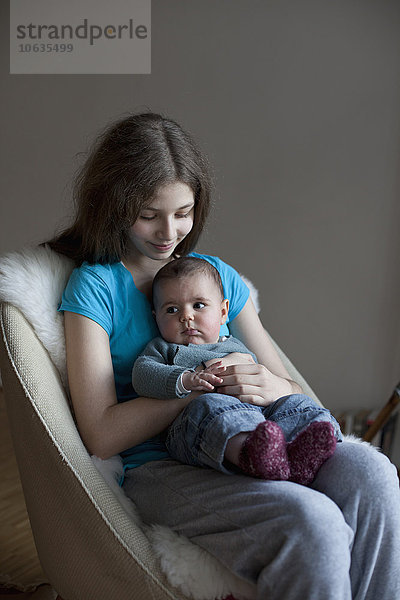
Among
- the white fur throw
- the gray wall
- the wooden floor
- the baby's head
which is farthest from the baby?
the gray wall

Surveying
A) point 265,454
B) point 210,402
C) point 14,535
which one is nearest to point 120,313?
point 210,402

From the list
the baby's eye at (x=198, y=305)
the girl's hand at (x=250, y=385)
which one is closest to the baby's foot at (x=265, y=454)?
the girl's hand at (x=250, y=385)

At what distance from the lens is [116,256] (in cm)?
143

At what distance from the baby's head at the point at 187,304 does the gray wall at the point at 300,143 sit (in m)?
1.29

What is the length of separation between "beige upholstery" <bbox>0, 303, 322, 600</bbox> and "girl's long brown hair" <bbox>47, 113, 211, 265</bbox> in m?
0.28

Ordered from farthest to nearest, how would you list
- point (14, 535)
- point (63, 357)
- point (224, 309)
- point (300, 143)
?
point (300, 143), point (14, 535), point (224, 309), point (63, 357)

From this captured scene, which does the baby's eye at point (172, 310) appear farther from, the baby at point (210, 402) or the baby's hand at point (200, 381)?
the baby's hand at point (200, 381)

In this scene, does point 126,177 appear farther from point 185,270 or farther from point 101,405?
point 101,405

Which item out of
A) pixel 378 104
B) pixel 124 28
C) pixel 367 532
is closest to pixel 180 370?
pixel 367 532

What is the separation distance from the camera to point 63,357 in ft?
4.34

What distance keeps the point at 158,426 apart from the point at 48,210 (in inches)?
77.8

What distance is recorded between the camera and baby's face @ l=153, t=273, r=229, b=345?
1.34 m

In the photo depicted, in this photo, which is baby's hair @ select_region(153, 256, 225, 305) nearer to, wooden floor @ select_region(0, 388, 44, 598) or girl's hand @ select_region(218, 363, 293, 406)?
girl's hand @ select_region(218, 363, 293, 406)

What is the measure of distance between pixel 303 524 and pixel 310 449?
152 millimetres
